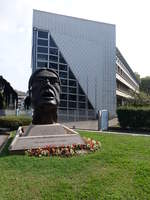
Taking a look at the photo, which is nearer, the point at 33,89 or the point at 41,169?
the point at 41,169

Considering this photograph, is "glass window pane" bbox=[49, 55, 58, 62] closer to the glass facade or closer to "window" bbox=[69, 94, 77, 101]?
the glass facade

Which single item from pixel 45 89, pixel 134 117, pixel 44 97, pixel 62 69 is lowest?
pixel 134 117

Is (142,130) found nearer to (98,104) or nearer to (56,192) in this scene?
(56,192)

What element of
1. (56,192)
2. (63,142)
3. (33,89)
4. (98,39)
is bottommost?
(56,192)

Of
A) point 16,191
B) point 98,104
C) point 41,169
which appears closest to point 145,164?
point 41,169

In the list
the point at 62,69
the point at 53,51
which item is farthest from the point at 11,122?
the point at 62,69

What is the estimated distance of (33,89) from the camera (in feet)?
40.4

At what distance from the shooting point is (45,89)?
11.9m

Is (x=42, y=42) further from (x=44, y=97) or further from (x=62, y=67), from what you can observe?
(x=44, y=97)

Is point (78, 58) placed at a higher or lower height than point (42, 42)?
lower

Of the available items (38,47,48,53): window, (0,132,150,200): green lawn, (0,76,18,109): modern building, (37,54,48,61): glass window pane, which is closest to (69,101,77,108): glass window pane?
(37,54,48,61): glass window pane

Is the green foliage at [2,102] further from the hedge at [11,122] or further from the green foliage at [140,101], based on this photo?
the green foliage at [140,101]

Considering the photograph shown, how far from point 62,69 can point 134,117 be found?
17.7 metres

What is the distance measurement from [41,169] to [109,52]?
35.8m
